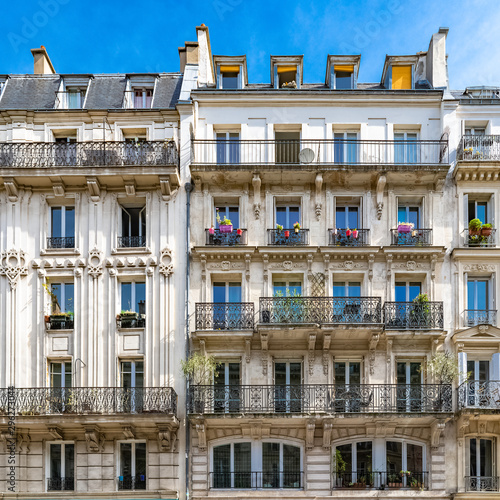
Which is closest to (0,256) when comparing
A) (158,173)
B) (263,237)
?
(158,173)

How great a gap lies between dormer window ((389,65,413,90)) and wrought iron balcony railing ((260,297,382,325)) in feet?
27.9

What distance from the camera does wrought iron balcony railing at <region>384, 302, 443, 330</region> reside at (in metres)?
21.3

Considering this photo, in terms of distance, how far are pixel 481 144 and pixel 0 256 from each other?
682 inches

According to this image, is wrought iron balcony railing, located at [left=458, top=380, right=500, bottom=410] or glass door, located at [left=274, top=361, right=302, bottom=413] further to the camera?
glass door, located at [left=274, top=361, right=302, bottom=413]

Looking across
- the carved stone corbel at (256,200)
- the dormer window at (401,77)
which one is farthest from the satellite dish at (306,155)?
the dormer window at (401,77)

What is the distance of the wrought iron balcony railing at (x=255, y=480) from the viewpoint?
21.0 m

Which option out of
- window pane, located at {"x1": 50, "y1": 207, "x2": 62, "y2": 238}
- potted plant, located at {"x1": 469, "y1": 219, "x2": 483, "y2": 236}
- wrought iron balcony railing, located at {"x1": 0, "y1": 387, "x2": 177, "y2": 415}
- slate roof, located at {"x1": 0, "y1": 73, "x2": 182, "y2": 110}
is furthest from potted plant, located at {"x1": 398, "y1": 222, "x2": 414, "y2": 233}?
window pane, located at {"x1": 50, "y1": 207, "x2": 62, "y2": 238}

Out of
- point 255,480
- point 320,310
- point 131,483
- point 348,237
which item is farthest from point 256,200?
point 131,483

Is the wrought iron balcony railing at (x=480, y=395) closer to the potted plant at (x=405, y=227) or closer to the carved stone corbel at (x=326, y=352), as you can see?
the carved stone corbel at (x=326, y=352)

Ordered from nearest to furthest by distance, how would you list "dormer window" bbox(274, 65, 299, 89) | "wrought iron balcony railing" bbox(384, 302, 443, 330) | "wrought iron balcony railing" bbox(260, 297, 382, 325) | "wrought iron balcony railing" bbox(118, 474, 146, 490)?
"wrought iron balcony railing" bbox(118, 474, 146, 490), "wrought iron balcony railing" bbox(260, 297, 382, 325), "wrought iron balcony railing" bbox(384, 302, 443, 330), "dormer window" bbox(274, 65, 299, 89)

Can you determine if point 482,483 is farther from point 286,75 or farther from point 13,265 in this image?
point 13,265

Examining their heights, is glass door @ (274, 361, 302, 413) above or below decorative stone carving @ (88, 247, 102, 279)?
below

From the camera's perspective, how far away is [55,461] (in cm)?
2144

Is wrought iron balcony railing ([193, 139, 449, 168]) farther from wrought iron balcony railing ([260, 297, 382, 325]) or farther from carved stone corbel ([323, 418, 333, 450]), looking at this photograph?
carved stone corbel ([323, 418, 333, 450])
